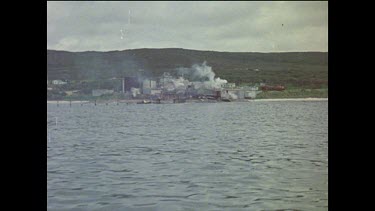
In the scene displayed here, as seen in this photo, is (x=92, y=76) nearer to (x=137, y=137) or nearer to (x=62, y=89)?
(x=62, y=89)

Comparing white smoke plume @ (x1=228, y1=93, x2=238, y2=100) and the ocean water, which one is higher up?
white smoke plume @ (x1=228, y1=93, x2=238, y2=100)

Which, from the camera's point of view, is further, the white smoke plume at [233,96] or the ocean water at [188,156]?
the white smoke plume at [233,96]

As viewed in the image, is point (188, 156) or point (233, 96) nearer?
point (188, 156)

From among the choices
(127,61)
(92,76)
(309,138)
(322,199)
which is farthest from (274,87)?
(322,199)

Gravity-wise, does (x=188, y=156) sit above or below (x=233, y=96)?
below

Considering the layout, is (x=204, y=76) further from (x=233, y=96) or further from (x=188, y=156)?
(x=188, y=156)

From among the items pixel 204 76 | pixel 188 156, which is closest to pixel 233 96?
pixel 204 76

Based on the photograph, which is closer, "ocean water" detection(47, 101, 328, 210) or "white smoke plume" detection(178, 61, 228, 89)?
"ocean water" detection(47, 101, 328, 210)

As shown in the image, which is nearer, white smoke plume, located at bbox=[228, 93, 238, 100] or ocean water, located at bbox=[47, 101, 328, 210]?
ocean water, located at bbox=[47, 101, 328, 210]
